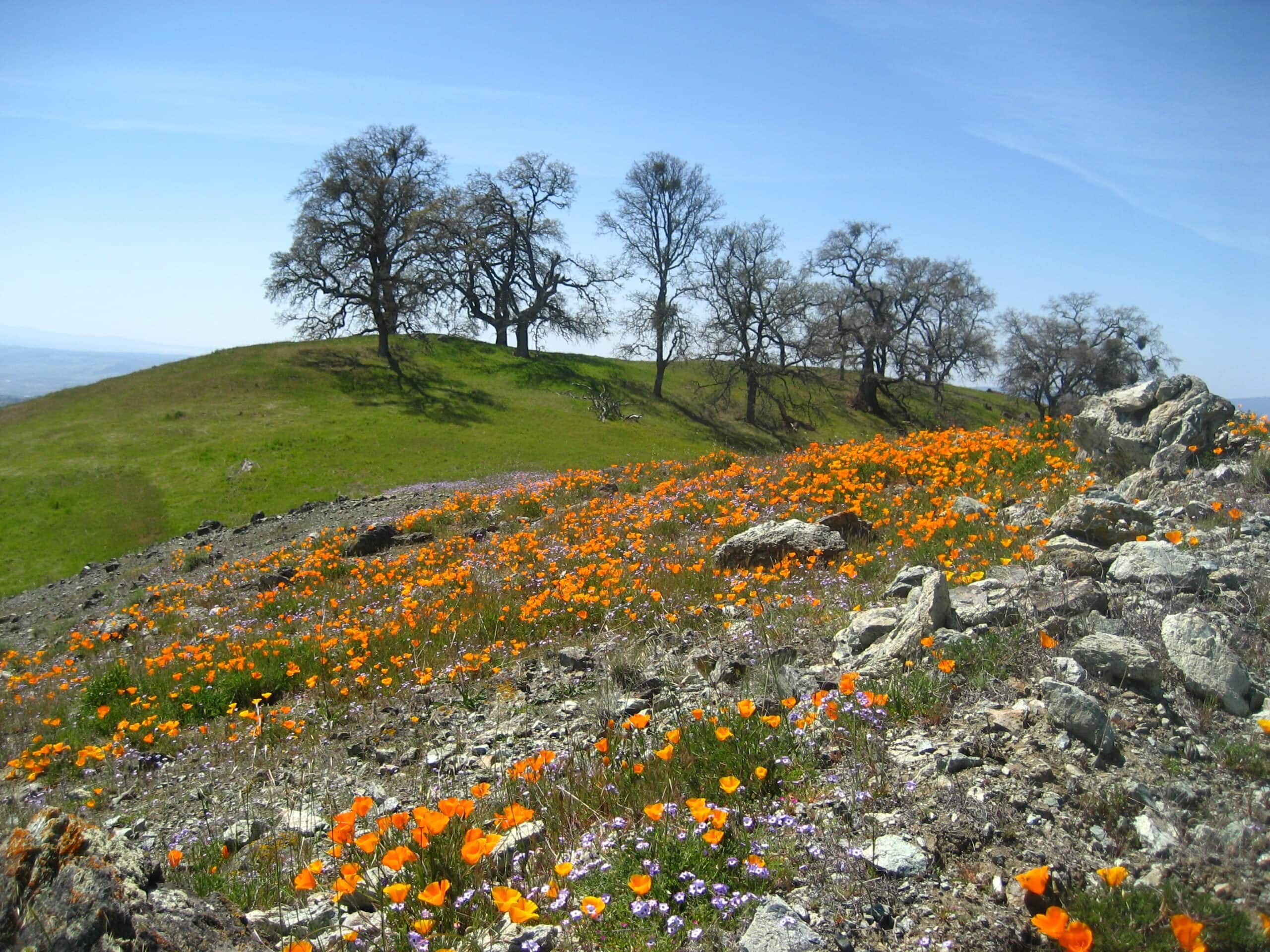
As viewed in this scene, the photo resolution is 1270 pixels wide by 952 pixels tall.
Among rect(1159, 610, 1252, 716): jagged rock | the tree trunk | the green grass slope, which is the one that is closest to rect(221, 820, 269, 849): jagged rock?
rect(1159, 610, 1252, 716): jagged rock

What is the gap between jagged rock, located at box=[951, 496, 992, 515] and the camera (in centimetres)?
791

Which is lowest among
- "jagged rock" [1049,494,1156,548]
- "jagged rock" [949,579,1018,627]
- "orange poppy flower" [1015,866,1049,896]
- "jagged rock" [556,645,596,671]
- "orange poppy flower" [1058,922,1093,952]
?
"jagged rock" [556,645,596,671]

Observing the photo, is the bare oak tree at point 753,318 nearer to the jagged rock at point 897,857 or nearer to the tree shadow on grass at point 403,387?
the tree shadow on grass at point 403,387

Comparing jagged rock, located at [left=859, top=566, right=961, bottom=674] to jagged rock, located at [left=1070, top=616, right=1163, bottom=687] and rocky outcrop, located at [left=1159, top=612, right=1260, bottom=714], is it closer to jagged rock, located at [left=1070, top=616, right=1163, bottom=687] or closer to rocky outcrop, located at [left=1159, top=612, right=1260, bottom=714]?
jagged rock, located at [left=1070, top=616, right=1163, bottom=687]

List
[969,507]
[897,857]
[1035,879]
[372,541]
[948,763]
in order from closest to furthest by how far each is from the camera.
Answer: [1035,879]
[897,857]
[948,763]
[969,507]
[372,541]

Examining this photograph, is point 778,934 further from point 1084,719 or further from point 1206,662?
point 1206,662

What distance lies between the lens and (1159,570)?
4879 millimetres

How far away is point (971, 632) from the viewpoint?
15.6 feet

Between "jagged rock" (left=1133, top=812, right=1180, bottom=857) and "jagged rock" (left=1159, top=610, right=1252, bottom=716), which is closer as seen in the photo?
"jagged rock" (left=1133, top=812, right=1180, bottom=857)

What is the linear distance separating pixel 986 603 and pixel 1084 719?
1687 millimetres

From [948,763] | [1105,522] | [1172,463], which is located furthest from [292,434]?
[948,763]

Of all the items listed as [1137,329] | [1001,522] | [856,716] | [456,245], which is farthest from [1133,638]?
[1137,329]

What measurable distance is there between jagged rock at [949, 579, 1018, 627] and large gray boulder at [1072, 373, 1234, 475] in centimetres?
360

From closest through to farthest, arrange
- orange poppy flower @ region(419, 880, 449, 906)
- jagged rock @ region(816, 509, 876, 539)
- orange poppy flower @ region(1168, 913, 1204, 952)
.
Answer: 1. orange poppy flower @ region(1168, 913, 1204, 952)
2. orange poppy flower @ region(419, 880, 449, 906)
3. jagged rock @ region(816, 509, 876, 539)
